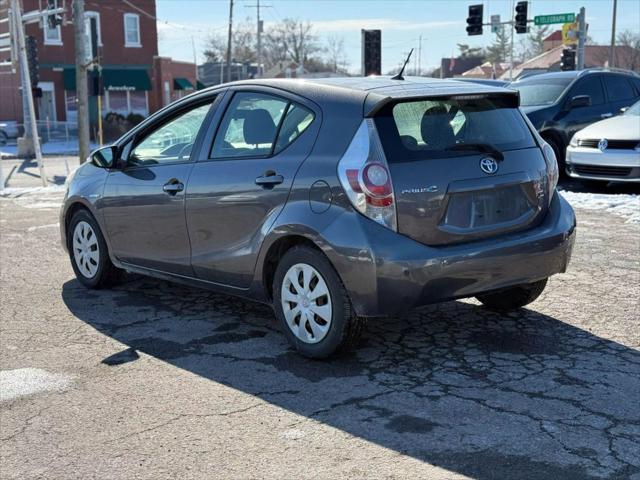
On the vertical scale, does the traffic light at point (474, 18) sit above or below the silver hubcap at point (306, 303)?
above

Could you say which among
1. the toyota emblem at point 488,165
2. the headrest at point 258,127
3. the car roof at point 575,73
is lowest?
the toyota emblem at point 488,165

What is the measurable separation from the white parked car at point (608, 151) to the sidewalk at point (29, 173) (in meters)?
11.0

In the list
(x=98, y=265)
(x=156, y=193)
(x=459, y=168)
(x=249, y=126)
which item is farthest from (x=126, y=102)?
(x=459, y=168)

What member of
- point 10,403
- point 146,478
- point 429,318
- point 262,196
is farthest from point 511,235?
point 10,403

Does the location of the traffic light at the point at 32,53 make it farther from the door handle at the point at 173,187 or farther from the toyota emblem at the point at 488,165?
the toyota emblem at the point at 488,165

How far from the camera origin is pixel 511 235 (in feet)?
15.7

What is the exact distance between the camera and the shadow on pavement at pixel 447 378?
11.7 feet

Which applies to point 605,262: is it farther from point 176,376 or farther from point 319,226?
point 176,376

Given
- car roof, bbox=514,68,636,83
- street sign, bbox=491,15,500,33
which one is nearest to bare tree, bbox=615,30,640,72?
street sign, bbox=491,15,500,33

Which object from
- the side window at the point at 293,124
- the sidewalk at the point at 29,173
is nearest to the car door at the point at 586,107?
the side window at the point at 293,124

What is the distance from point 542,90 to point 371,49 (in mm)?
9632

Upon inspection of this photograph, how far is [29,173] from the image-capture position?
22.5 m

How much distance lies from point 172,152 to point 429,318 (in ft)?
7.31

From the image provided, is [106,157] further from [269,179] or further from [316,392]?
[316,392]
